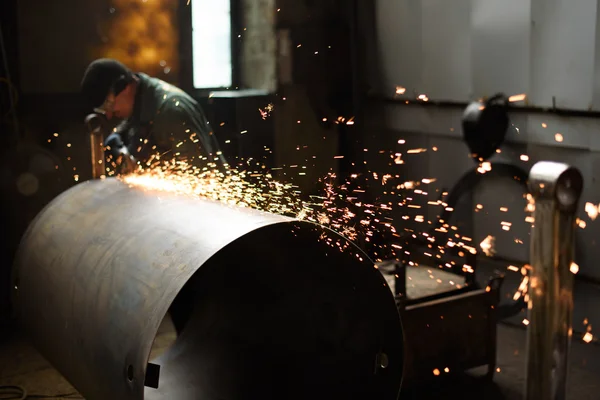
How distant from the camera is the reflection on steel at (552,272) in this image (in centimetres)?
118

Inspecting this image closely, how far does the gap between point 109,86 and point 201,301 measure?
1260mm

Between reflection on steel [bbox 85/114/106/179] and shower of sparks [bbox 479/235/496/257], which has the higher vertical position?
reflection on steel [bbox 85/114/106/179]

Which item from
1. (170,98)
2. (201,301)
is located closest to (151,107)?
(170,98)

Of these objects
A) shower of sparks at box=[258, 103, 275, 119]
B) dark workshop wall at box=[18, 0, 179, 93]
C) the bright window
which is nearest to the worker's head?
dark workshop wall at box=[18, 0, 179, 93]

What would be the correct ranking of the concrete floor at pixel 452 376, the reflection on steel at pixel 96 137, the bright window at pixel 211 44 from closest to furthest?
the reflection on steel at pixel 96 137
the concrete floor at pixel 452 376
the bright window at pixel 211 44

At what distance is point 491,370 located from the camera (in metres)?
2.91

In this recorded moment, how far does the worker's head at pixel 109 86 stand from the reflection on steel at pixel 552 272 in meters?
2.31

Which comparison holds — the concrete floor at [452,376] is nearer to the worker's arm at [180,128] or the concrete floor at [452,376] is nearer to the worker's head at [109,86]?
the worker's arm at [180,128]

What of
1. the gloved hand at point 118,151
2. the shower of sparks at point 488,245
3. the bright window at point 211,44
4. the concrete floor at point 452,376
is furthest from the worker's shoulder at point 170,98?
the shower of sparks at point 488,245

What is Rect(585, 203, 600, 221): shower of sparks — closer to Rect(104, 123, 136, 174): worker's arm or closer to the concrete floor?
the concrete floor

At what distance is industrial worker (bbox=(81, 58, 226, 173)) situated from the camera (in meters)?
3.14

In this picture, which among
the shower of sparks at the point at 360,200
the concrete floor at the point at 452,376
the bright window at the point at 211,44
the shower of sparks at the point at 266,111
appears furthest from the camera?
the shower of sparks at the point at 266,111

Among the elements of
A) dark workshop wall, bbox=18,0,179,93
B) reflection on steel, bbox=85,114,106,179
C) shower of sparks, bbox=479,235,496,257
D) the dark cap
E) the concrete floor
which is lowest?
the concrete floor

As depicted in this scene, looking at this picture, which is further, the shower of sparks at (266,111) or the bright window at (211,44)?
the shower of sparks at (266,111)
